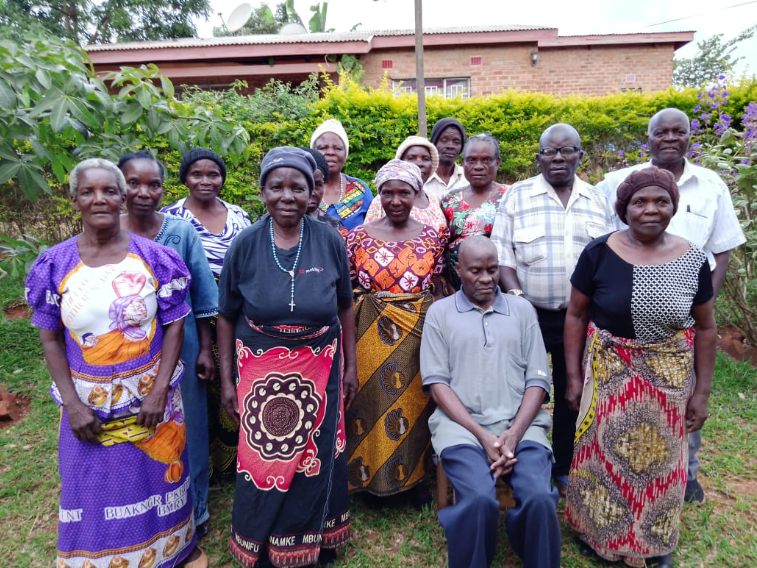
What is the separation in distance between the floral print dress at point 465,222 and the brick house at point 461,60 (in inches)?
342

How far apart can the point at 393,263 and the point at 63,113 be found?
6.83 ft

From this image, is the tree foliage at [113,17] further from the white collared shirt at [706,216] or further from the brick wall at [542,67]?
the white collared shirt at [706,216]

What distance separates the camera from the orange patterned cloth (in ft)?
9.65

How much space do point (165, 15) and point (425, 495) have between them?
2188cm

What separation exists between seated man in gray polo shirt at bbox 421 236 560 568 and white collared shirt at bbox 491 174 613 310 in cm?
31

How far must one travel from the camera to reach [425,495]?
10.6 ft

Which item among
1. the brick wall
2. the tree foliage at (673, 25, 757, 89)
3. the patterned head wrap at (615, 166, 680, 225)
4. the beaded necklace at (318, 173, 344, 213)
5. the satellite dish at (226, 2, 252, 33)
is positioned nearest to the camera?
the patterned head wrap at (615, 166, 680, 225)

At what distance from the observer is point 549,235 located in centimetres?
299

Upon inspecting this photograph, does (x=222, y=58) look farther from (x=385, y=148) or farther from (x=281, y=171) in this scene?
(x=281, y=171)

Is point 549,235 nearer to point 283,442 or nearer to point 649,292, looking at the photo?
point 649,292

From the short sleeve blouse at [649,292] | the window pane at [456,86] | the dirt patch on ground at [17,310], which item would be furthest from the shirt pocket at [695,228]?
the window pane at [456,86]

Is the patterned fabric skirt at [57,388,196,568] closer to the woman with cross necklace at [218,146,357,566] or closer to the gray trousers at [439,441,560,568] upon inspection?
the woman with cross necklace at [218,146,357,566]

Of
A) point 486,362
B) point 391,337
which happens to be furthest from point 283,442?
point 486,362

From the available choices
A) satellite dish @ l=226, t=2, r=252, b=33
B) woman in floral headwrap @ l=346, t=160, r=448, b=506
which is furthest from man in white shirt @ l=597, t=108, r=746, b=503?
satellite dish @ l=226, t=2, r=252, b=33
